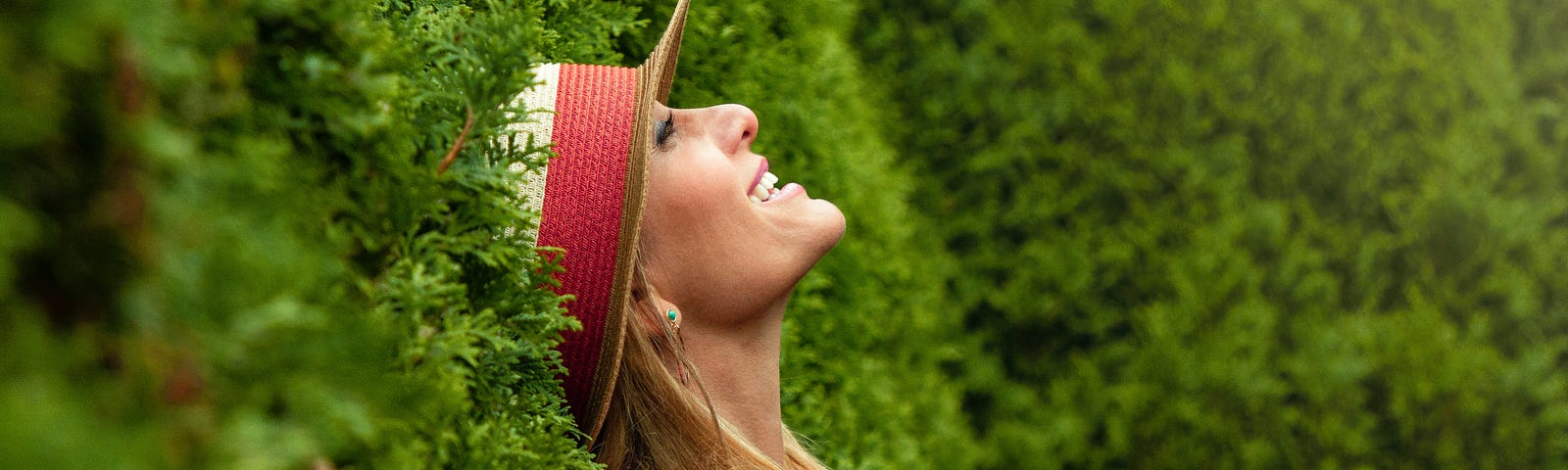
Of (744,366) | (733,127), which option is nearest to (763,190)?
(733,127)

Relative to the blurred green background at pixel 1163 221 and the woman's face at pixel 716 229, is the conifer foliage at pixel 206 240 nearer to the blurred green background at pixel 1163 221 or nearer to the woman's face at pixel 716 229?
the woman's face at pixel 716 229

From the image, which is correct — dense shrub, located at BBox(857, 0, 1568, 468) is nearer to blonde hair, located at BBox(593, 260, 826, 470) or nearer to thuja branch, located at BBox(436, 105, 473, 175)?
blonde hair, located at BBox(593, 260, 826, 470)

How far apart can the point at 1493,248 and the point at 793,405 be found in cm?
308

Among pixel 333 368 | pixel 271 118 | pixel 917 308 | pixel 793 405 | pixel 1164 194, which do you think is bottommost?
pixel 333 368

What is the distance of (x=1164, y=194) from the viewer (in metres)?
4.58

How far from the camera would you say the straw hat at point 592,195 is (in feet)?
5.33

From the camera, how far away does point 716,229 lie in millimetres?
1800

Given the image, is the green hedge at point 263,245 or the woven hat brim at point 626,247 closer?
the green hedge at point 263,245

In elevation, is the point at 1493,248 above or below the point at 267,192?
above

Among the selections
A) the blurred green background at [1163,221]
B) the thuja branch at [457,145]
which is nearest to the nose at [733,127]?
the blurred green background at [1163,221]

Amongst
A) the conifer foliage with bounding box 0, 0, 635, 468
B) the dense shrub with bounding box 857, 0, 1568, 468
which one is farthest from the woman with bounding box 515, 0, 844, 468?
the dense shrub with bounding box 857, 0, 1568, 468

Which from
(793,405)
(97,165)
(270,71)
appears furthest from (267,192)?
(793,405)

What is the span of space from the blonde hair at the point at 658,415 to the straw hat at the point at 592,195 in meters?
0.10

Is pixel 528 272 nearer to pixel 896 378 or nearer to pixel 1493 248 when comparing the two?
pixel 896 378
